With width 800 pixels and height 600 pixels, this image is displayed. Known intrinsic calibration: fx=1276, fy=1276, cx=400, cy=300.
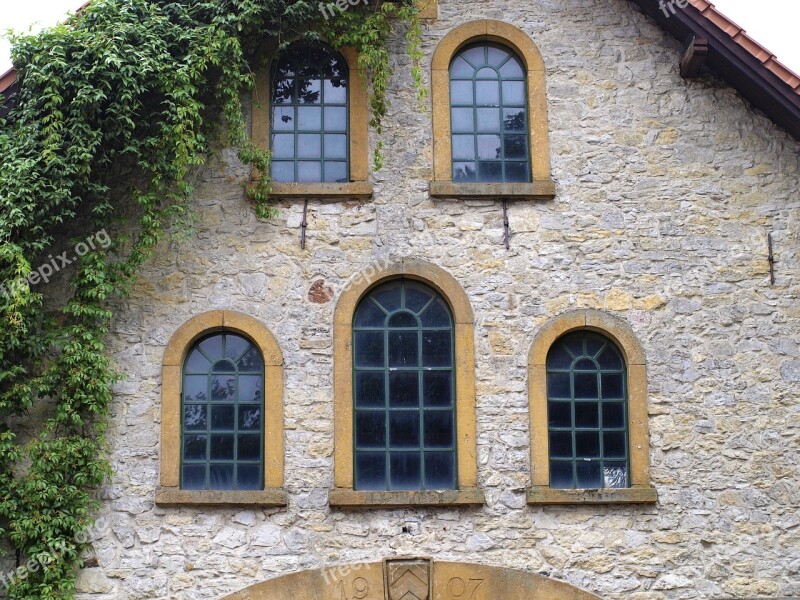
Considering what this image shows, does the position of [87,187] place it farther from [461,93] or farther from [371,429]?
[461,93]

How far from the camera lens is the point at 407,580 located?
1147 centimetres

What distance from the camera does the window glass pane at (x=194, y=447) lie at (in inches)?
466

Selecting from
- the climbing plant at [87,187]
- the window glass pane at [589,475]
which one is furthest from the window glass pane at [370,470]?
the climbing plant at [87,187]

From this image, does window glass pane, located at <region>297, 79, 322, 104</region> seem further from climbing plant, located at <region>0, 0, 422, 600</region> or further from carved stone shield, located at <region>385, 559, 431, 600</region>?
carved stone shield, located at <region>385, 559, 431, 600</region>

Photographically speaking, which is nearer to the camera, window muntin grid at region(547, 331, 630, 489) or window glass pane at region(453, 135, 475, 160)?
window muntin grid at region(547, 331, 630, 489)

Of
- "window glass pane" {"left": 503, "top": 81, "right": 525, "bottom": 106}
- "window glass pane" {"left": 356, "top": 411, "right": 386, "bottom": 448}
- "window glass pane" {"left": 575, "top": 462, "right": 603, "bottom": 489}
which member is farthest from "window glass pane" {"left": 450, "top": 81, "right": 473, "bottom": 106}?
"window glass pane" {"left": 575, "top": 462, "right": 603, "bottom": 489}

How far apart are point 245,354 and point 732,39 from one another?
5.51 metres

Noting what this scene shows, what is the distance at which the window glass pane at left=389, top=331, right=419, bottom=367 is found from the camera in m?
12.1

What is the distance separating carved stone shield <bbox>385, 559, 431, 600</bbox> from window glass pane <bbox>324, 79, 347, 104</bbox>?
4580mm

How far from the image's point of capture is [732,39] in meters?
12.1

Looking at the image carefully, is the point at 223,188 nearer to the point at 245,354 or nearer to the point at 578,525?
the point at 245,354

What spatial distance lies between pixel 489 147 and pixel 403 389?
2595 mm

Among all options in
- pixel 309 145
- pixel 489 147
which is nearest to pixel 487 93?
pixel 489 147

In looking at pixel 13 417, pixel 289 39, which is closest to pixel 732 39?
pixel 289 39
